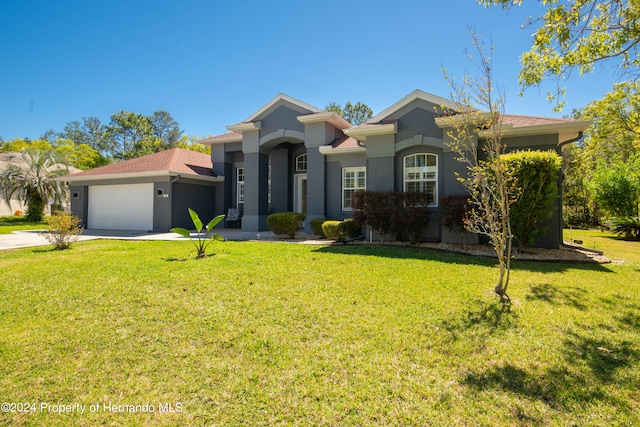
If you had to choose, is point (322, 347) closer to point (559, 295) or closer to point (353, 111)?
point (559, 295)

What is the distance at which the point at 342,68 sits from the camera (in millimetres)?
15695

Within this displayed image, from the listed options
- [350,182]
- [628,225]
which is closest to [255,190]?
[350,182]

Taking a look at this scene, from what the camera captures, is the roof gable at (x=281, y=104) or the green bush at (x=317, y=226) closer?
the green bush at (x=317, y=226)

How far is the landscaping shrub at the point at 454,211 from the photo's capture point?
394 inches

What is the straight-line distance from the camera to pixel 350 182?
594 inches

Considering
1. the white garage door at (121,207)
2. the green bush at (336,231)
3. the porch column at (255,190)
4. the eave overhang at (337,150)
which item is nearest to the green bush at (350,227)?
the green bush at (336,231)

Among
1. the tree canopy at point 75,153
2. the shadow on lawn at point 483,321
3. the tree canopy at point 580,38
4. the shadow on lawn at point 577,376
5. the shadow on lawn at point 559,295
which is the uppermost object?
the tree canopy at point 75,153

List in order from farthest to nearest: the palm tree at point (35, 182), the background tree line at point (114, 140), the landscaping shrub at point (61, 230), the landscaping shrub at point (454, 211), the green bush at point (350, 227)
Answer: the background tree line at point (114, 140) → the palm tree at point (35, 182) → the green bush at point (350, 227) → the landscaping shrub at point (61, 230) → the landscaping shrub at point (454, 211)

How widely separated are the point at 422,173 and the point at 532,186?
3.81 metres

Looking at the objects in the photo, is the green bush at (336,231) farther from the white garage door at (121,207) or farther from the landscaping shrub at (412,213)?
the white garage door at (121,207)

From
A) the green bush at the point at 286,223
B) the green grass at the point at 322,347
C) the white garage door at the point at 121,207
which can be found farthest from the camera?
the white garage door at the point at 121,207

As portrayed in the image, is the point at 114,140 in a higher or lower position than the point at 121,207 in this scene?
higher

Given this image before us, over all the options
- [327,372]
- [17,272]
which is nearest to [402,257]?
[327,372]

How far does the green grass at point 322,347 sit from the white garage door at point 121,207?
11.3 m
